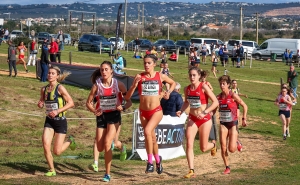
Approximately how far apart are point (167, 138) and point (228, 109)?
306 cm

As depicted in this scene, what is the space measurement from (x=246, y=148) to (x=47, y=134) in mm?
7958

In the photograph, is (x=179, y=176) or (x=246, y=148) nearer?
(x=179, y=176)

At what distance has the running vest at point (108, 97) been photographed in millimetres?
10727

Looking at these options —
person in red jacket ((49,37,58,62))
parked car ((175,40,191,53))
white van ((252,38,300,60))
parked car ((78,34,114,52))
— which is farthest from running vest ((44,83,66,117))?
white van ((252,38,300,60))

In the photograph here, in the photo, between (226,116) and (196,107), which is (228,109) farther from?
(196,107)

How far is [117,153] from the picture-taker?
16.2 metres

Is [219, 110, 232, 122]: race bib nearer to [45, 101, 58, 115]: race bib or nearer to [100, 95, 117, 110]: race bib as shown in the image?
[100, 95, 117, 110]: race bib

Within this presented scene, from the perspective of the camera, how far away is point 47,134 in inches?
432

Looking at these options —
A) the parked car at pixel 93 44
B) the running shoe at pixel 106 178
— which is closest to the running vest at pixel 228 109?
the running shoe at pixel 106 178

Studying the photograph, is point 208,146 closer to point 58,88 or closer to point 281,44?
point 58,88

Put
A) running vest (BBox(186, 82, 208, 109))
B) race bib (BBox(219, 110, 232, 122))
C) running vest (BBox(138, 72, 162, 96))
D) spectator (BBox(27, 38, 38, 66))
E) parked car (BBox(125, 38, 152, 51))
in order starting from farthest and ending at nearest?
parked car (BBox(125, 38, 152, 51)) < spectator (BBox(27, 38, 38, 66)) < race bib (BBox(219, 110, 232, 122)) < running vest (BBox(186, 82, 208, 109)) < running vest (BBox(138, 72, 162, 96))

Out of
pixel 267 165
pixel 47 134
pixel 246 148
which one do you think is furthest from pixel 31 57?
pixel 47 134

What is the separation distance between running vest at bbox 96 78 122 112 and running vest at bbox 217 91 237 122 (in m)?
2.75

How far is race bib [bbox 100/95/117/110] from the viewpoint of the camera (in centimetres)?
1074
